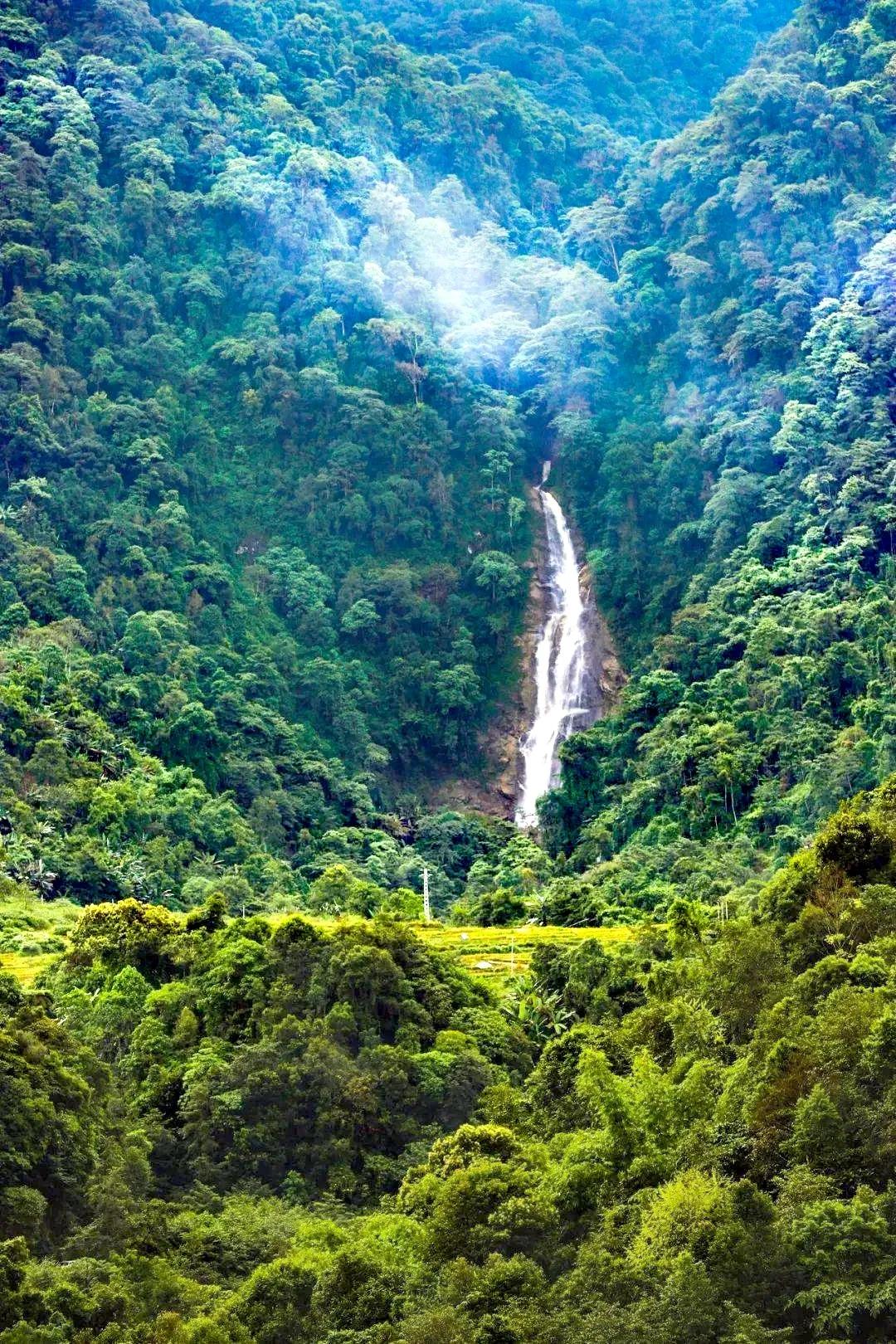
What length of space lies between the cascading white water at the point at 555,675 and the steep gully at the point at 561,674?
5 centimetres

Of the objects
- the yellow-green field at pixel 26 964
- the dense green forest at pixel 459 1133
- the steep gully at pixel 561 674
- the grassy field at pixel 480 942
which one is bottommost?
the dense green forest at pixel 459 1133

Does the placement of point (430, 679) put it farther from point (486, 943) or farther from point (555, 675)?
point (486, 943)

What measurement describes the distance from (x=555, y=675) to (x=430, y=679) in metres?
7.82

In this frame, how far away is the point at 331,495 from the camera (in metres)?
120

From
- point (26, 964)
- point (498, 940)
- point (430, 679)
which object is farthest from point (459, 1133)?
point (430, 679)

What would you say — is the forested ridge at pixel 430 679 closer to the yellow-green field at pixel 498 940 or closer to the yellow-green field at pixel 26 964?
the yellow-green field at pixel 26 964

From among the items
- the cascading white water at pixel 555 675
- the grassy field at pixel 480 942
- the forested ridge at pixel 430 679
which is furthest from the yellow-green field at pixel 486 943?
the cascading white water at pixel 555 675

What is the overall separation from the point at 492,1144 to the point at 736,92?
333 ft

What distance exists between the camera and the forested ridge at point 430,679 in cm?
3975

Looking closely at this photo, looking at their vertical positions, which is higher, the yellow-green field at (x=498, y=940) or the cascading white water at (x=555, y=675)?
the cascading white water at (x=555, y=675)

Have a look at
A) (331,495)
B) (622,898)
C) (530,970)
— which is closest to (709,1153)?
(530,970)

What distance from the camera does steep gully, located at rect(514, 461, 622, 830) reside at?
11100 centimetres

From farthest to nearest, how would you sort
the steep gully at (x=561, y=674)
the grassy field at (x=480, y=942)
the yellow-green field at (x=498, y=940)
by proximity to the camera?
the steep gully at (x=561, y=674) < the yellow-green field at (x=498, y=940) < the grassy field at (x=480, y=942)

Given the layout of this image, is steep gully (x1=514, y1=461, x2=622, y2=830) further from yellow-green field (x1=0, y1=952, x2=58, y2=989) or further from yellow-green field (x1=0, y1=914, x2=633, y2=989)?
yellow-green field (x1=0, y1=952, x2=58, y2=989)
